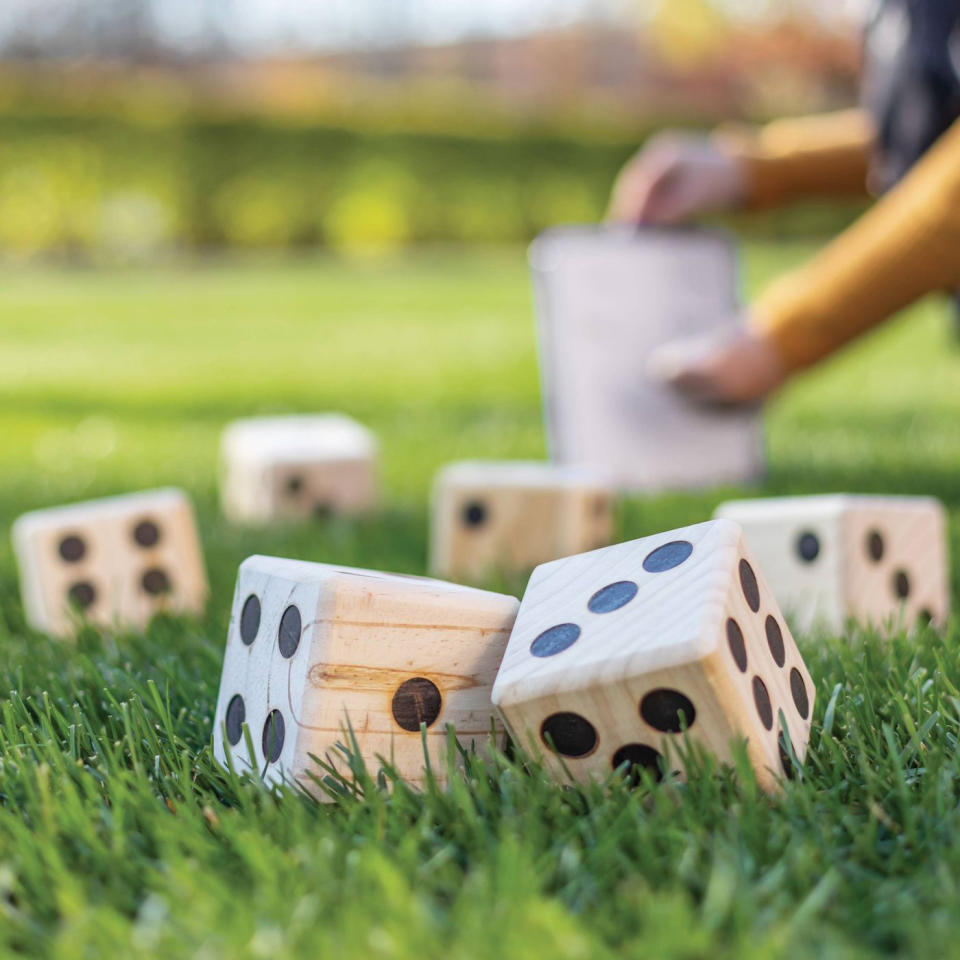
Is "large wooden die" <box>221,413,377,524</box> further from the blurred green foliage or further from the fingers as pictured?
the blurred green foliage

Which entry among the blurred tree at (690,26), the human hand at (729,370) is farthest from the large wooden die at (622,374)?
the blurred tree at (690,26)

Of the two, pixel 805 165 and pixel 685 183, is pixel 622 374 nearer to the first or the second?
pixel 685 183

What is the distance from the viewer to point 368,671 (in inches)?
51.8

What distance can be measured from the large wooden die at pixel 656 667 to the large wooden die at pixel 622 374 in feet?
6.99

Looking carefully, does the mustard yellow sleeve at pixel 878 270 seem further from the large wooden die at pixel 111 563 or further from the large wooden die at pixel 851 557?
the large wooden die at pixel 111 563

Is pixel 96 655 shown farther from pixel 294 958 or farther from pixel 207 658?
pixel 294 958

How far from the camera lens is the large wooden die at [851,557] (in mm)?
1985

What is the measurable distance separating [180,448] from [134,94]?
13.0 meters

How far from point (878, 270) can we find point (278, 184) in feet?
45.0

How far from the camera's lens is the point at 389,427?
473 centimetres

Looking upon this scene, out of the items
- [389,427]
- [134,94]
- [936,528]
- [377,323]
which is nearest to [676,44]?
[134,94]

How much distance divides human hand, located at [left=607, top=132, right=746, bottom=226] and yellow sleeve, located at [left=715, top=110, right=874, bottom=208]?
50 mm

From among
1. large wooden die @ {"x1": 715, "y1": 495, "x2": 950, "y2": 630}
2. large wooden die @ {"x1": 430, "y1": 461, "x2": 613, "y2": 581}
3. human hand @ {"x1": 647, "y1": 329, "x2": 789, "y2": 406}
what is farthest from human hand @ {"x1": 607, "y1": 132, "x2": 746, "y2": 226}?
large wooden die @ {"x1": 715, "y1": 495, "x2": 950, "y2": 630}

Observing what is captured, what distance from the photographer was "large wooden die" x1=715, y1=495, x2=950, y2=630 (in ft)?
6.51
